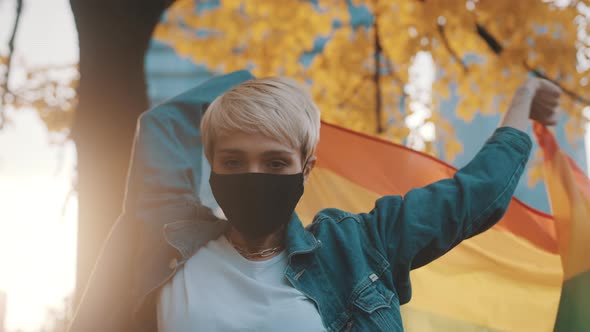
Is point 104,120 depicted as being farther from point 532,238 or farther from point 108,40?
point 532,238

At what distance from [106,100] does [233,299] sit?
2.64 metres

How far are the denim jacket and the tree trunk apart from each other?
1899mm

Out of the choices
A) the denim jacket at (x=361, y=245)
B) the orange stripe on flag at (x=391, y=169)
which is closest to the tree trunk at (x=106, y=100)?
the orange stripe on flag at (x=391, y=169)

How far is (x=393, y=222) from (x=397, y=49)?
5.25 m

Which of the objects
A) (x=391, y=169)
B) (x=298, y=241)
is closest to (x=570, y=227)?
(x=391, y=169)

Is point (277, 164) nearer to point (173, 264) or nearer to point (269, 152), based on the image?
point (269, 152)

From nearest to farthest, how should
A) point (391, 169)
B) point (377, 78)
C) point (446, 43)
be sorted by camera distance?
point (391, 169), point (446, 43), point (377, 78)

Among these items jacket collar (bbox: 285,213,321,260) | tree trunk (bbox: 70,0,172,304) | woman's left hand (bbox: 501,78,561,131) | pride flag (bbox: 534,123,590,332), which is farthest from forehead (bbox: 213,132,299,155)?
tree trunk (bbox: 70,0,172,304)

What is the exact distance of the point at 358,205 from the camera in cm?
264

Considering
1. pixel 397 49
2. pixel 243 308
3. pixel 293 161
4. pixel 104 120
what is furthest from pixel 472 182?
pixel 397 49

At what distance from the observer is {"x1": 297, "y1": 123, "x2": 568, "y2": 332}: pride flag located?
2.51 m

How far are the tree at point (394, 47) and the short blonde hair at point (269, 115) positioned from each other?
406 centimetres

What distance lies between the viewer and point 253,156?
163 cm

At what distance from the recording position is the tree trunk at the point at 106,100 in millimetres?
3711
